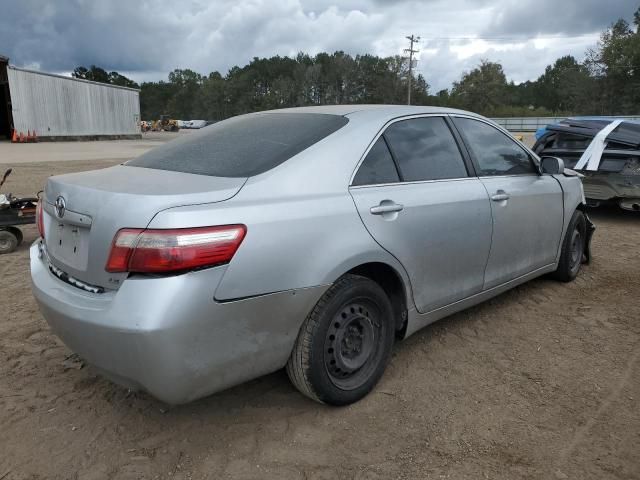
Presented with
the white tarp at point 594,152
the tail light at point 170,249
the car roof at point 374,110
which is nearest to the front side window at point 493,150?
the car roof at point 374,110

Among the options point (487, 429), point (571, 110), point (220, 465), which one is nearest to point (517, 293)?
point (487, 429)

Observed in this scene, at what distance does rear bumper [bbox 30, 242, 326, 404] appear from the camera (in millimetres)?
2113

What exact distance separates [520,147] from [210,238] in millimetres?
2903

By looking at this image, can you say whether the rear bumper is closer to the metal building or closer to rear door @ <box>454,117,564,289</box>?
rear door @ <box>454,117,564,289</box>

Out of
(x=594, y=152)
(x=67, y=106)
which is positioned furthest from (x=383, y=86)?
(x=594, y=152)

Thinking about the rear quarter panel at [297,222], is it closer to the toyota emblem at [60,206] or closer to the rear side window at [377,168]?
the rear side window at [377,168]

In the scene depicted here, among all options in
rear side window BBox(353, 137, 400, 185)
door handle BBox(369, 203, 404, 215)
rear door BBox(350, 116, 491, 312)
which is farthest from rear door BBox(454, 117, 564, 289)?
door handle BBox(369, 203, 404, 215)

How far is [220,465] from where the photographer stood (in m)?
2.38

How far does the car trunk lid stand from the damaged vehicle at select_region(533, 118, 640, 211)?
6.66 metres

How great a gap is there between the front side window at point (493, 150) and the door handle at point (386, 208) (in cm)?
103

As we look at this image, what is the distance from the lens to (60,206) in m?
2.55

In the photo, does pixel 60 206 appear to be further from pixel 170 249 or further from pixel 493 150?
pixel 493 150

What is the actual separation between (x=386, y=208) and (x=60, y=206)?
1625 millimetres

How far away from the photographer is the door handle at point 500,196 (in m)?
3.60
